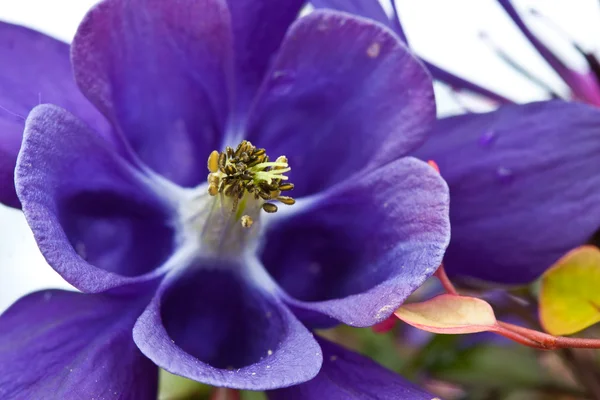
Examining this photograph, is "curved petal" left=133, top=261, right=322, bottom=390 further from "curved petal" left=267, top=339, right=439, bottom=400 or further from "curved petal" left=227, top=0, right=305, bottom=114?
"curved petal" left=227, top=0, right=305, bottom=114

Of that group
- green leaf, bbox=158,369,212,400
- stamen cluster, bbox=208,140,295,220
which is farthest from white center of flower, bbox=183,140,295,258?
green leaf, bbox=158,369,212,400

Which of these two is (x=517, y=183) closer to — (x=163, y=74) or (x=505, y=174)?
(x=505, y=174)

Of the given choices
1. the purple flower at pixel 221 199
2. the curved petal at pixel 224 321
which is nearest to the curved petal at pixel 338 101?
the purple flower at pixel 221 199

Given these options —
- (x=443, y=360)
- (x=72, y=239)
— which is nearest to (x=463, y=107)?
(x=443, y=360)

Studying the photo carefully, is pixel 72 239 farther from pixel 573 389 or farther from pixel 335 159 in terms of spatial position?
pixel 573 389

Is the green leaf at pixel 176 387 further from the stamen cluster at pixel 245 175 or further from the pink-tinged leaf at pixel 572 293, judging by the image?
the pink-tinged leaf at pixel 572 293

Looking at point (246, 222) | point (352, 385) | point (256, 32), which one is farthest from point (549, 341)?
point (256, 32)
